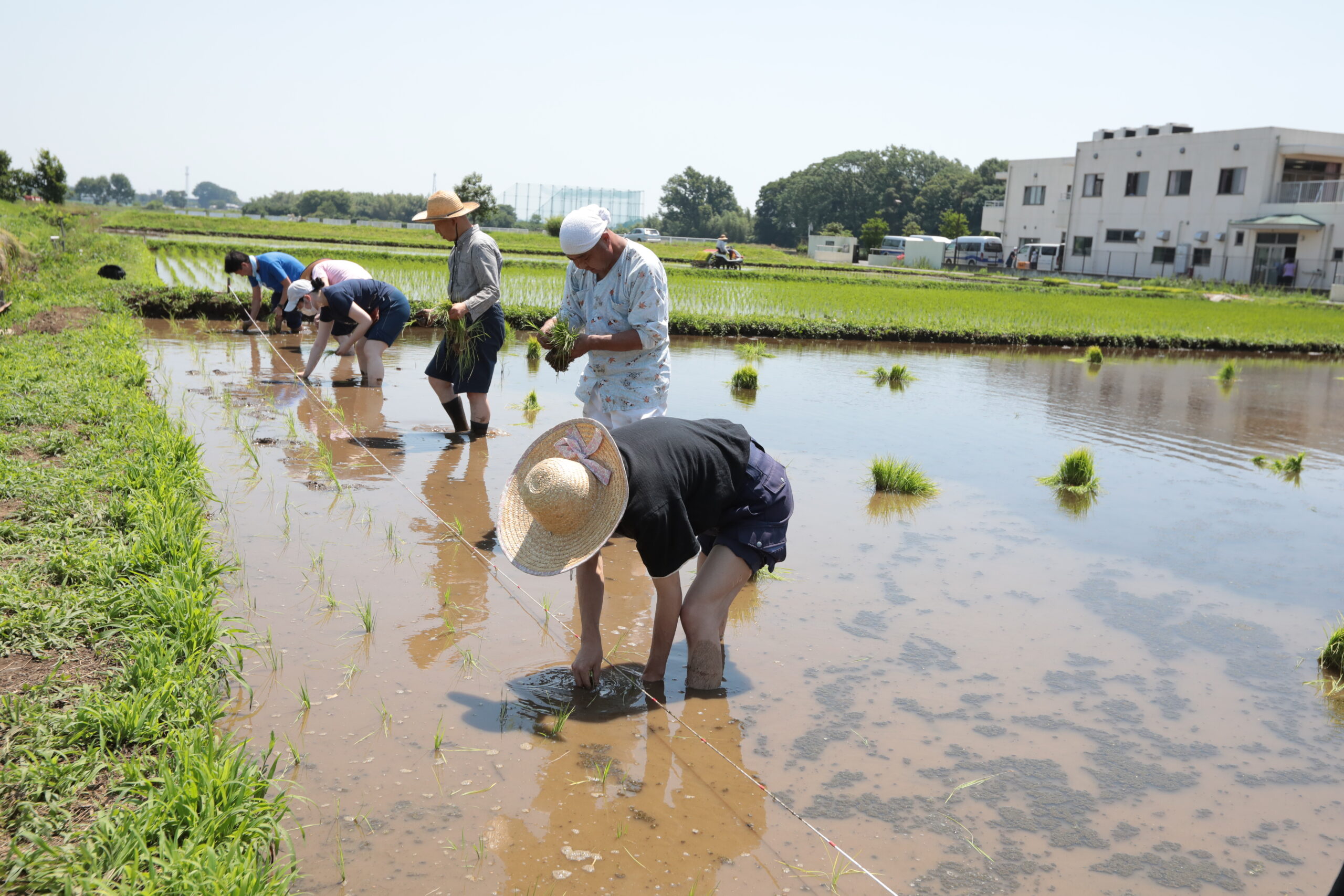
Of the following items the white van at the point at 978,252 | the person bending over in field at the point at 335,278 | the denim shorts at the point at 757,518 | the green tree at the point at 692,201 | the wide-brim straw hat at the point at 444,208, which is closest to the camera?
the denim shorts at the point at 757,518

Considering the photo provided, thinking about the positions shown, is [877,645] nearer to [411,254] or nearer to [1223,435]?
[1223,435]

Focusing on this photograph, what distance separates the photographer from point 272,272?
10.6 meters

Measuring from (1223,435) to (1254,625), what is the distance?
18.3 feet

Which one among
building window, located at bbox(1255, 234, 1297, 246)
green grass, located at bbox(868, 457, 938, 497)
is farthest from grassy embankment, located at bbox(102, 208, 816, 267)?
green grass, located at bbox(868, 457, 938, 497)

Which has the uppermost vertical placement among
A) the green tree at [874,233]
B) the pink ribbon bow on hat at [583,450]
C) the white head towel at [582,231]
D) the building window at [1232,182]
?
the building window at [1232,182]

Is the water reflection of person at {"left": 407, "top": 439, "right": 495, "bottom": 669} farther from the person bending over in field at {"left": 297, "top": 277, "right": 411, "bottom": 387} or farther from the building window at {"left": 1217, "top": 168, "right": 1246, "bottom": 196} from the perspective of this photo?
the building window at {"left": 1217, "top": 168, "right": 1246, "bottom": 196}

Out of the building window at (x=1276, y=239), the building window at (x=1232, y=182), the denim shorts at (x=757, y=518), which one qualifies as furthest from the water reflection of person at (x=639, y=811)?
the building window at (x=1232, y=182)

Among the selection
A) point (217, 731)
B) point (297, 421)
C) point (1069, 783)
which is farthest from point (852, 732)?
point (297, 421)

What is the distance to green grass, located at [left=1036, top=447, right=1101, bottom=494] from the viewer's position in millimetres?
6668

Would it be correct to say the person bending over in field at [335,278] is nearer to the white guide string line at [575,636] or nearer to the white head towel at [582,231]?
the white guide string line at [575,636]

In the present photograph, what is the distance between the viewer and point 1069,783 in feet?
9.98

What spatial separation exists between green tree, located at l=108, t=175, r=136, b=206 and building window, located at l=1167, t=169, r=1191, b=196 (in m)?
125

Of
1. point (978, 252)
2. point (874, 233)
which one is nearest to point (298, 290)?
point (978, 252)

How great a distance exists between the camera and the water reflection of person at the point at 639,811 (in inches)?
96.2
